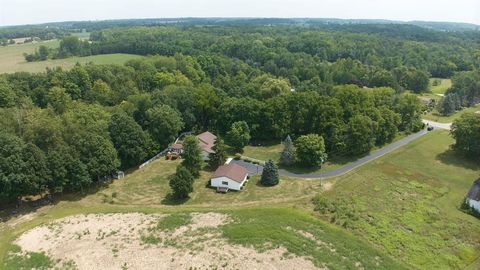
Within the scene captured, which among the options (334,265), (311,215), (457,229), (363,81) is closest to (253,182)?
(311,215)

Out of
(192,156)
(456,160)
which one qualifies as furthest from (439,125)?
(192,156)

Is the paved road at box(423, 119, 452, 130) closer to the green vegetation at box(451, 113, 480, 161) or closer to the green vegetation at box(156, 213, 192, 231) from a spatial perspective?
the green vegetation at box(451, 113, 480, 161)

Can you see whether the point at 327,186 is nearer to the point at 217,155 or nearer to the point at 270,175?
the point at 270,175

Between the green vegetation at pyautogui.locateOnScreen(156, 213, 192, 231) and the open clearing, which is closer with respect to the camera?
the open clearing

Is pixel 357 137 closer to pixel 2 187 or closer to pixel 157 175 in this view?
pixel 157 175

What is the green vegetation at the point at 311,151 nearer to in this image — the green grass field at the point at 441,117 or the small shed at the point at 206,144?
the small shed at the point at 206,144

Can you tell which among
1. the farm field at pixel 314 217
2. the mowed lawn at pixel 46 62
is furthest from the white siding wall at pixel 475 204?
the mowed lawn at pixel 46 62

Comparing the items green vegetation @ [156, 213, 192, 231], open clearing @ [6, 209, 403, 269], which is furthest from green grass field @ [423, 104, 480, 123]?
green vegetation @ [156, 213, 192, 231]
